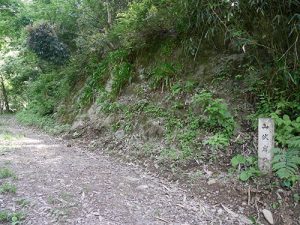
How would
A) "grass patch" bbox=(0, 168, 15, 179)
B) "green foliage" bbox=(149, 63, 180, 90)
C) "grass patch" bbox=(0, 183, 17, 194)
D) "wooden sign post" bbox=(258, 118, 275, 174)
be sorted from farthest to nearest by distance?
"green foliage" bbox=(149, 63, 180, 90), "grass patch" bbox=(0, 168, 15, 179), "wooden sign post" bbox=(258, 118, 275, 174), "grass patch" bbox=(0, 183, 17, 194)

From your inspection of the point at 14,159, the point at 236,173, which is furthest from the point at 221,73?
the point at 14,159

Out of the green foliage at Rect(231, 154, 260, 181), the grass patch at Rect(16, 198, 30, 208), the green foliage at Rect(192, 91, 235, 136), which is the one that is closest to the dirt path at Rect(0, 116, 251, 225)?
the grass patch at Rect(16, 198, 30, 208)

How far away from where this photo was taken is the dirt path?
307 cm

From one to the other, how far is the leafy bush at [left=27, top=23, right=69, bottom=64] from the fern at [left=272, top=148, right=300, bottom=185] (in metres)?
9.03

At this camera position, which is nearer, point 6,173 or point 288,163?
point 288,163

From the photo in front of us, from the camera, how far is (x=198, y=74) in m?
5.93

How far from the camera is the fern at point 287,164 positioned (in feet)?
11.5

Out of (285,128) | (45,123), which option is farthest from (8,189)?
(45,123)

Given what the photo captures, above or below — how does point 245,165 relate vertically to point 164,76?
below

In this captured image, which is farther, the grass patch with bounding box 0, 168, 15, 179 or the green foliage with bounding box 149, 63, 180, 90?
the green foliage with bounding box 149, 63, 180, 90

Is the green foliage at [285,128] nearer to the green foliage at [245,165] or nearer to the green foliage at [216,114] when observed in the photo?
the green foliage at [245,165]

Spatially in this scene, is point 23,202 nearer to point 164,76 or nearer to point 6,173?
point 6,173

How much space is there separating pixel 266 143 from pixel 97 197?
234 cm

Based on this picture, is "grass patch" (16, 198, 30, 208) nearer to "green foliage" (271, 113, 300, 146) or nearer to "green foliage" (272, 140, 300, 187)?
"green foliage" (272, 140, 300, 187)
